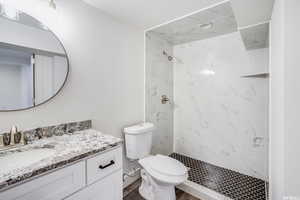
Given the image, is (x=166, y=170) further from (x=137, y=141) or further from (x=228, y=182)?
(x=228, y=182)

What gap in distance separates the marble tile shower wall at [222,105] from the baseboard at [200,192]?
72 centimetres

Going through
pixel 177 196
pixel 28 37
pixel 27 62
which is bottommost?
pixel 177 196

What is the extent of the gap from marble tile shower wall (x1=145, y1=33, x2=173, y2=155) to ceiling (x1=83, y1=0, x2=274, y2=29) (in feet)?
1.36

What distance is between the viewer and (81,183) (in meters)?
0.88

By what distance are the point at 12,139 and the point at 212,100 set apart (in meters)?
2.35

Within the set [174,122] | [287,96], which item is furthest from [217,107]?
[287,96]

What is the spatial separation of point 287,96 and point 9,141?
1.62m

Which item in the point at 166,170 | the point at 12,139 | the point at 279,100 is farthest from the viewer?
the point at 166,170

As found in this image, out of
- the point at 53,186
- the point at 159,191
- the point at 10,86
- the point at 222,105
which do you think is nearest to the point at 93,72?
the point at 10,86

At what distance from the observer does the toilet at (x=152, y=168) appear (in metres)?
1.41

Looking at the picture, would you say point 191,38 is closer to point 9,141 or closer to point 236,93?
point 236,93

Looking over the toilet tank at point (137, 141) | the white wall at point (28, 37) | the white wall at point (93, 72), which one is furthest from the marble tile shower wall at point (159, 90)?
the white wall at point (28, 37)

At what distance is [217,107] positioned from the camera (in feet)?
7.41

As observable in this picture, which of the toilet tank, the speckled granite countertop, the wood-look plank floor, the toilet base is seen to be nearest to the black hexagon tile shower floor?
the wood-look plank floor
